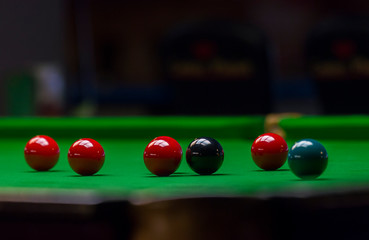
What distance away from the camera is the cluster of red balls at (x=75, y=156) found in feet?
5.70

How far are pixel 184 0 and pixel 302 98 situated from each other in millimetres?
2332

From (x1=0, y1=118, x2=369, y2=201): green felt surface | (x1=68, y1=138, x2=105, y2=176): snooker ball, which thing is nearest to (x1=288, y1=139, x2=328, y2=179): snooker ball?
(x1=0, y1=118, x2=369, y2=201): green felt surface

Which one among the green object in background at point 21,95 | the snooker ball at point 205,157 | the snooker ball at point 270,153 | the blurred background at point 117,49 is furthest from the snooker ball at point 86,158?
the green object in background at point 21,95

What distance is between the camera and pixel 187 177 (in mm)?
1620

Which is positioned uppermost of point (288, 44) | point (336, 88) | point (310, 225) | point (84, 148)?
point (288, 44)

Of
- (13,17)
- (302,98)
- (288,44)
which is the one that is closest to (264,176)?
(302,98)

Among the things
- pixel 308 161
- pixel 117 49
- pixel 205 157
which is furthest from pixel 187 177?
pixel 117 49

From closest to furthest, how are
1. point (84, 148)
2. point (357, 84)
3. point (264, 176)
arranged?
point (264, 176) < point (84, 148) < point (357, 84)

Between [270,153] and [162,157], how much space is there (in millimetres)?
298

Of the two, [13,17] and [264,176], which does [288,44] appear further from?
[264,176]

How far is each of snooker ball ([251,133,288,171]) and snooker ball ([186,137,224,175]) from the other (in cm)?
14

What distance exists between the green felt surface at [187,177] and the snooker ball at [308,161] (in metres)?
0.02

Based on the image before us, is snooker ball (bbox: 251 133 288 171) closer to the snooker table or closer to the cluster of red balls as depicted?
the snooker table

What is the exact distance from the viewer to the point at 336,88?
554cm
